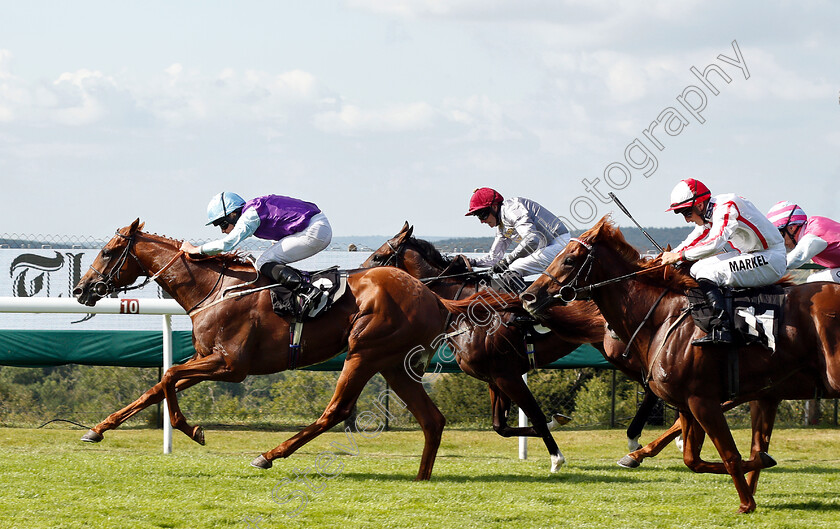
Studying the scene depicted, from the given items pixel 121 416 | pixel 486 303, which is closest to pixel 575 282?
pixel 486 303

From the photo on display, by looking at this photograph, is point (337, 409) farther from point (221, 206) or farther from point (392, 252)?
point (392, 252)

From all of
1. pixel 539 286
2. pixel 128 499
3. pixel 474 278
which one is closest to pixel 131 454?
pixel 128 499

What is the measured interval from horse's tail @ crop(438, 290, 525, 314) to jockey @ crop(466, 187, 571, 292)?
1.86ft

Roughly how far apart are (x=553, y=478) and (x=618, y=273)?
1.76 meters

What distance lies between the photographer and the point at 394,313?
6.40 m

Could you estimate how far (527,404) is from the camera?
7105mm

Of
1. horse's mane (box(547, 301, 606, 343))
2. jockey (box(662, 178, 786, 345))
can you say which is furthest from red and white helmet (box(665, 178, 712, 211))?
horse's mane (box(547, 301, 606, 343))

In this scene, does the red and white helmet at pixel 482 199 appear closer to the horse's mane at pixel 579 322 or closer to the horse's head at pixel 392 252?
the horse's head at pixel 392 252

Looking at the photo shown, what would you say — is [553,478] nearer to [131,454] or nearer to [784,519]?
[784,519]

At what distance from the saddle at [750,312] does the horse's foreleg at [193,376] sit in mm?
2929

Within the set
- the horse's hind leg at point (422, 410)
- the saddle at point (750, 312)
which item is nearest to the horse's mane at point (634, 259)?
the saddle at point (750, 312)

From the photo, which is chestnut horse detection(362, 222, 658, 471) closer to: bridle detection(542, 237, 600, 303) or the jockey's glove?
the jockey's glove

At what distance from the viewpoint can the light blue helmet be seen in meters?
6.86

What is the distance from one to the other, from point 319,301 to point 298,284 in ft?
0.61
